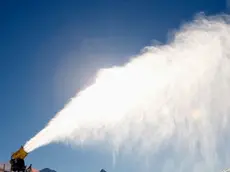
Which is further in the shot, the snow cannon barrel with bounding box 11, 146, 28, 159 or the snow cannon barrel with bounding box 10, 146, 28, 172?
the snow cannon barrel with bounding box 11, 146, 28, 159

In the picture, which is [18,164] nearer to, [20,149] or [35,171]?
[20,149]

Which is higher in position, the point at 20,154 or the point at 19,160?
the point at 20,154

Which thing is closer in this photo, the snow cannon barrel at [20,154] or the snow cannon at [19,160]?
the snow cannon at [19,160]

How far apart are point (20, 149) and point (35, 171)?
5676mm

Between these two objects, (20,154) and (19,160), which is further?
(19,160)

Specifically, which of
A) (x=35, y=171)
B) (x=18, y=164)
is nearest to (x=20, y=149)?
(x=18, y=164)

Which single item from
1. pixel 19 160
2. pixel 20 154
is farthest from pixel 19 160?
pixel 20 154

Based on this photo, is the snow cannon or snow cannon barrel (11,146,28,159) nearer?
the snow cannon

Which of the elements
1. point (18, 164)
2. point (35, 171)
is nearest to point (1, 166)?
point (18, 164)

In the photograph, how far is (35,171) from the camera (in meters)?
43.7

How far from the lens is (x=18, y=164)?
39625 millimetres

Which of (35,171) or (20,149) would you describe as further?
(35,171)

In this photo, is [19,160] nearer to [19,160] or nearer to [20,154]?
[19,160]

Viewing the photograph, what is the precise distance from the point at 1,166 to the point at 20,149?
350cm
